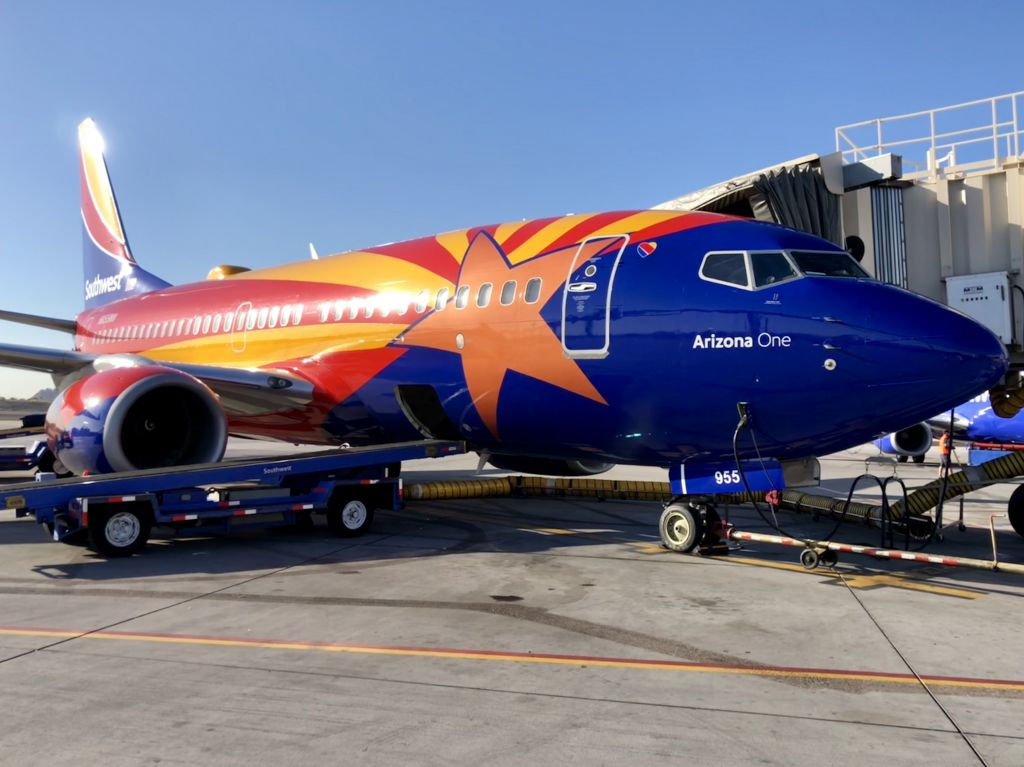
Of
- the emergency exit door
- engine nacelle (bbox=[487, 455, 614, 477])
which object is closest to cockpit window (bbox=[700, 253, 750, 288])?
the emergency exit door

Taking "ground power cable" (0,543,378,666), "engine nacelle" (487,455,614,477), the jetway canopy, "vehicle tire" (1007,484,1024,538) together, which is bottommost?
"ground power cable" (0,543,378,666)

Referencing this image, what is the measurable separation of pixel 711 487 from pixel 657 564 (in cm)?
95

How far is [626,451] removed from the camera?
8711mm

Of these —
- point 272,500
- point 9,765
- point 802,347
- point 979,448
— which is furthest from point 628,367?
point 979,448

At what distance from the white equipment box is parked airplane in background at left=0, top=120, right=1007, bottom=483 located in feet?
15.1

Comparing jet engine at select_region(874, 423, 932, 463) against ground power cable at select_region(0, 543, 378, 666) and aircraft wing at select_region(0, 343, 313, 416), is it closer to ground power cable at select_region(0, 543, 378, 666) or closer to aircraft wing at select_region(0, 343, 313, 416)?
aircraft wing at select_region(0, 343, 313, 416)

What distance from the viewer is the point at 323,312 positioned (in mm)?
11727

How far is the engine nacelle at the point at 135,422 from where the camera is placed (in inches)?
362

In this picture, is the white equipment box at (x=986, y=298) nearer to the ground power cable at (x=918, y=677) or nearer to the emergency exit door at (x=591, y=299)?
the ground power cable at (x=918, y=677)

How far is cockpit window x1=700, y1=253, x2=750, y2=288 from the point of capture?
782 cm

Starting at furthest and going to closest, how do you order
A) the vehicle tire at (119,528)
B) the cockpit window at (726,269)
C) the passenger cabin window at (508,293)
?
the passenger cabin window at (508,293), the vehicle tire at (119,528), the cockpit window at (726,269)

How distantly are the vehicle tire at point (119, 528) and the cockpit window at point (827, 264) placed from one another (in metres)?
7.07

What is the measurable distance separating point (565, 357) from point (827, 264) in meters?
2.75

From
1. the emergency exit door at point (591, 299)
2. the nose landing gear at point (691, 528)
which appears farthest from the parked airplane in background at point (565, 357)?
the nose landing gear at point (691, 528)
